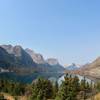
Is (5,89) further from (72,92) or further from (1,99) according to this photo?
(72,92)

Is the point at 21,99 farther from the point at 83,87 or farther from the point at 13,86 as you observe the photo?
the point at 83,87

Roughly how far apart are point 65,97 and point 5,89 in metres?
58.1

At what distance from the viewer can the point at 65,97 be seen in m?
58.5

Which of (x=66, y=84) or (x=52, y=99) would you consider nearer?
(x=66, y=84)

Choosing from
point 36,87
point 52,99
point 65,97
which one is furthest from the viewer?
point 52,99

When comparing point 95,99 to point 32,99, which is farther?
point 32,99

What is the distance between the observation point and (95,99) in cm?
6438

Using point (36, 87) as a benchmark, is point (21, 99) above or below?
below

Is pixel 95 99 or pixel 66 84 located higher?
pixel 66 84

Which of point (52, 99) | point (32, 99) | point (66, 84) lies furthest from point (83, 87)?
point (66, 84)

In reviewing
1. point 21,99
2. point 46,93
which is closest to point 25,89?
point 21,99

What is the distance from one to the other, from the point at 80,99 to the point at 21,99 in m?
24.1

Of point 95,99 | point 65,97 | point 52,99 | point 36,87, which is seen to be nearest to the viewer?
point 65,97

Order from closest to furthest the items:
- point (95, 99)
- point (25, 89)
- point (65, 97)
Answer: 1. point (65, 97)
2. point (95, 99)
3. point (25, 89)
